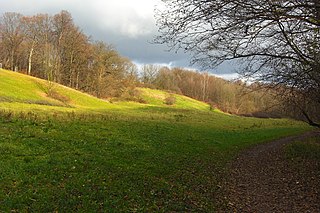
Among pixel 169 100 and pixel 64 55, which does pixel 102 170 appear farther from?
pixel 169 100

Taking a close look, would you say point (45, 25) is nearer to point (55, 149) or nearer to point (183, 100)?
point (183, 100)

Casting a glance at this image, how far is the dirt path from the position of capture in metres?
8.47

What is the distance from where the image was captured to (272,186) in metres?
10.5

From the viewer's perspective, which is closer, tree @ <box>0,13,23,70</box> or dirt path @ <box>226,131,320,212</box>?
dirt path @ <box>226,131,320,212</box>

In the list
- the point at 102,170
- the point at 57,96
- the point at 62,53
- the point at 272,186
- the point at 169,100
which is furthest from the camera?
the point at 169,100

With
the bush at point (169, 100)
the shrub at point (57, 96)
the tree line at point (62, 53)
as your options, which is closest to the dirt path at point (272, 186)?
the shrub at point (57, 96)

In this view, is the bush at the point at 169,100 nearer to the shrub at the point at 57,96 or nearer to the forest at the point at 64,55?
the forest at the point at 64,55

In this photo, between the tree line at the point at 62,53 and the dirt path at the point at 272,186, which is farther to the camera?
the tree line at the point at 62,53

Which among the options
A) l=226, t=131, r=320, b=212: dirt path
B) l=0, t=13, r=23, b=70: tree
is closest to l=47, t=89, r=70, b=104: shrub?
Result: l=0, t=13, r=23, b=70: tree

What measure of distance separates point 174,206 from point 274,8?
5.29 metres

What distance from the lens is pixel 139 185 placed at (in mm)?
8883

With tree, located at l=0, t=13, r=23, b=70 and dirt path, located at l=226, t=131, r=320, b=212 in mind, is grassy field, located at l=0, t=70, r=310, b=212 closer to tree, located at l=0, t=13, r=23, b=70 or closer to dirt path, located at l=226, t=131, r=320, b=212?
dirt path, located at l=226, t=131, r=320, b=212

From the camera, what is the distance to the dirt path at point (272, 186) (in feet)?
27.8

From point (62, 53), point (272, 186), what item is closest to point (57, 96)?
point (62, 53)
